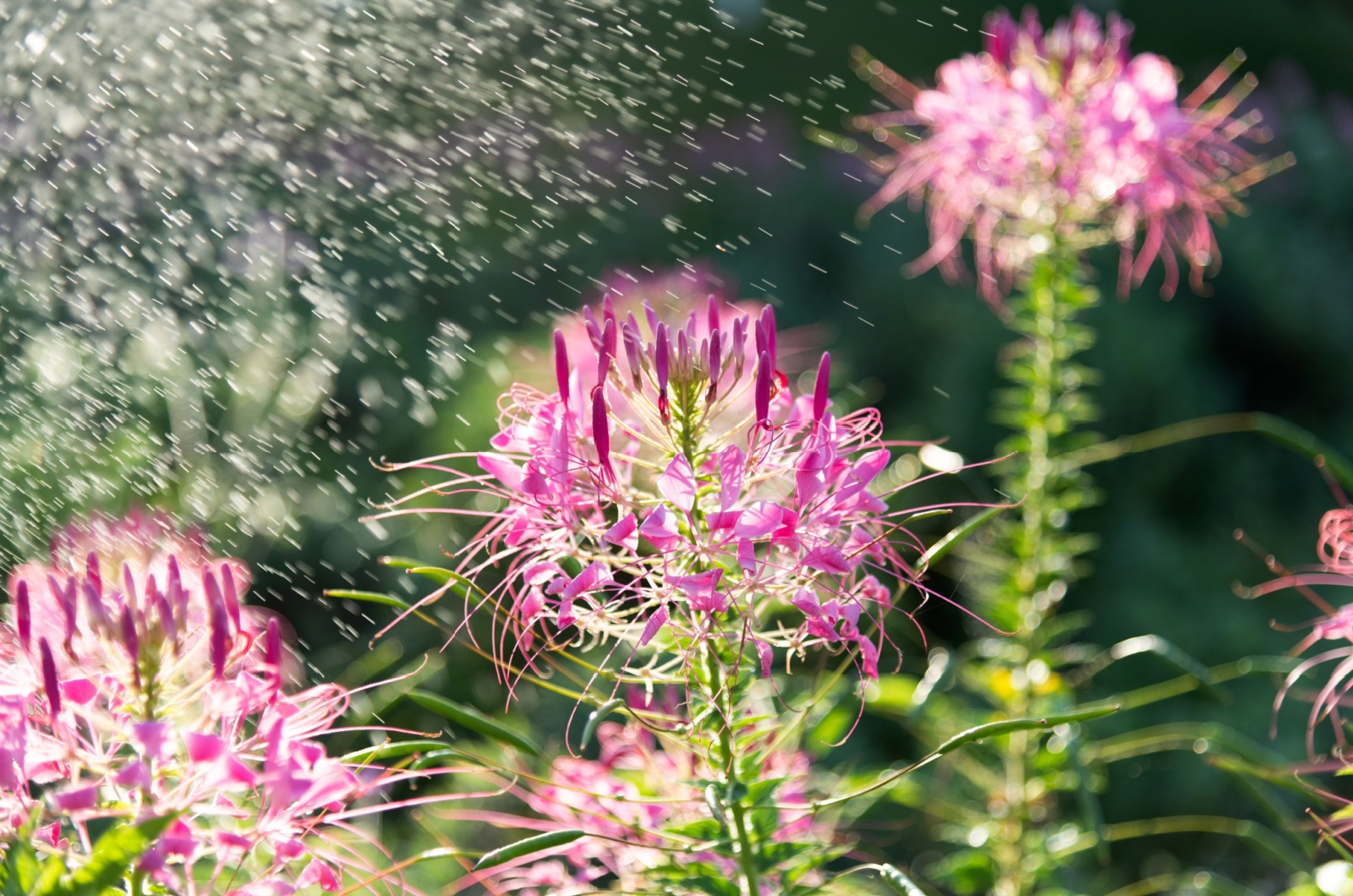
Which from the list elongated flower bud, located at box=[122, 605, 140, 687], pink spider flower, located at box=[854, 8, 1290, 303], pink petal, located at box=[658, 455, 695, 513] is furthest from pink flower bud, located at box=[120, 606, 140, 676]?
pink spider flower, located at box=[854, 8, 1290, 303]

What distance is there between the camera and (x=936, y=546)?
719mm

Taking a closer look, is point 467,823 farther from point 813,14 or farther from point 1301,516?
point 813,14

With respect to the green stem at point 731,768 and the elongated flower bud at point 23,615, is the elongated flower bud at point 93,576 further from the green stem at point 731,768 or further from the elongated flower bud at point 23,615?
the green stem at point 731,768

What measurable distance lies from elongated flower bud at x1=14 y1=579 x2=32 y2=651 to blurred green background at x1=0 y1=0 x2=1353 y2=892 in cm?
64

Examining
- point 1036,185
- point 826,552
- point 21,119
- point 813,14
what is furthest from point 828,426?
point 813,14

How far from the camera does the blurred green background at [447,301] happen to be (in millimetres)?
2215

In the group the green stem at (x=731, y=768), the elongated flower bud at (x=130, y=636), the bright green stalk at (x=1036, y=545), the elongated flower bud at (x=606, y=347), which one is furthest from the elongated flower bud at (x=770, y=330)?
the bright green stalk at (x=1036, y=545)

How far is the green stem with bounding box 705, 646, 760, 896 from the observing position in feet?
2.52

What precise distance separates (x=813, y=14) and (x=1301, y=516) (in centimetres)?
556

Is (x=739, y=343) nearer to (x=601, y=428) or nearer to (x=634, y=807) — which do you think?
(x=601, y=428)

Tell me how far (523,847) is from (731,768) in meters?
0.20

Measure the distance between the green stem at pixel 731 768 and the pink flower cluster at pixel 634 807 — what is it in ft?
0.15

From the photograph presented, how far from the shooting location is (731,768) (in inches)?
31.2

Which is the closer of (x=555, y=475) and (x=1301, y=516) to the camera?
(x=555, y=475)
